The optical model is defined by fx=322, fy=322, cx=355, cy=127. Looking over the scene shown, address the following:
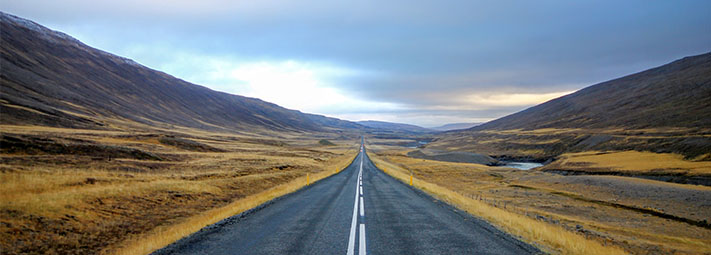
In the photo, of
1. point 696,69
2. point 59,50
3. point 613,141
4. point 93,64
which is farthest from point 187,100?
point 696,69

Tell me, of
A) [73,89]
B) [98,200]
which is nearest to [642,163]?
[98,200]

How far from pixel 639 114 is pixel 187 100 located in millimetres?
217234

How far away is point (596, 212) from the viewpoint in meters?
23.5

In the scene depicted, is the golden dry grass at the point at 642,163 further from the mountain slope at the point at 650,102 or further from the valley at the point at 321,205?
the mountain slope at the point at 650,102

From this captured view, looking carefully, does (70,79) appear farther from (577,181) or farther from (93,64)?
(577,181)

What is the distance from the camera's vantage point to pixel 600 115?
→ 424ft

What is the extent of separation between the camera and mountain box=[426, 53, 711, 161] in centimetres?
6512

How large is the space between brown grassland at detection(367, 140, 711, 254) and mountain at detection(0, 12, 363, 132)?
77236 millimetres

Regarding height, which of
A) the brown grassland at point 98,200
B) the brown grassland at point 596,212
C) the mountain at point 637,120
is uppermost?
the mountain at point 637,120

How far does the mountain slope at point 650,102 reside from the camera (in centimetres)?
8719

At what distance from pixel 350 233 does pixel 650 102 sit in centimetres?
15481

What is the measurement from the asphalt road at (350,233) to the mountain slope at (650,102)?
294 feet

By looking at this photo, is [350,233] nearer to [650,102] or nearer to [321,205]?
[321,205]

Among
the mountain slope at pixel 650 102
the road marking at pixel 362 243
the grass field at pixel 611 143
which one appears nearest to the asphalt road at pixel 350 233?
the road marking at pixel 362 243
